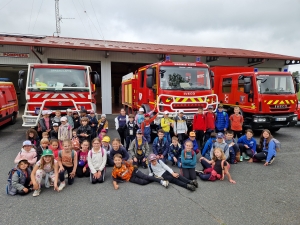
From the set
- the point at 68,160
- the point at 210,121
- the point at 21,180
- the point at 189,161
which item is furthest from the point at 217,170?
the point at 21,180

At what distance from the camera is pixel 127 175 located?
14.7 feet

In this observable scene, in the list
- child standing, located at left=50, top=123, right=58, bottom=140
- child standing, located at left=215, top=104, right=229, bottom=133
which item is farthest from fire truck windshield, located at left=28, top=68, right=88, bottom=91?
child standing, located at left=215, top=104, right=229, bottom=133

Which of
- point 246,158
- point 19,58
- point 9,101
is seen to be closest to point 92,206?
point 246,158

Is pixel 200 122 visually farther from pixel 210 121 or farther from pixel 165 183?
pixel 165 183

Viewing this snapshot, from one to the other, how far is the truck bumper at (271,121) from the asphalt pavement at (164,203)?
338cm

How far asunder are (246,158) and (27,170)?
5379 mm

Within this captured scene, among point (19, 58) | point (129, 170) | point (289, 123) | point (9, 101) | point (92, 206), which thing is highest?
point (19, 58)

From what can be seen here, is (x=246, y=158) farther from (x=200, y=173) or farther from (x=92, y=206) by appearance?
(x=92, y=206)

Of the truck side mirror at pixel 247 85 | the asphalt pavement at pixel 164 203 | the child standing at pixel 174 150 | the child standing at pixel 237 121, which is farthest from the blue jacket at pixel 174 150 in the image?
the truck side mirror at pixel 247 85

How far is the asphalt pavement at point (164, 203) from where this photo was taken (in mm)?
3145

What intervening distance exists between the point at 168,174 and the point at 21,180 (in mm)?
2825

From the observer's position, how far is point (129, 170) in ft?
14.9

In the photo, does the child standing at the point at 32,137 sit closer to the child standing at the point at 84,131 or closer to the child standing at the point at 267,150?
the child standing at the point at 84,131

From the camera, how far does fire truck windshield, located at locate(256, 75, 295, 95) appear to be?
8.05 meters
